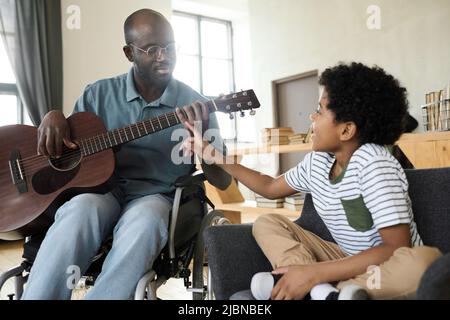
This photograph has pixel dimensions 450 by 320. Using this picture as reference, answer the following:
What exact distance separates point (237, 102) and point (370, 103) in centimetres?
45

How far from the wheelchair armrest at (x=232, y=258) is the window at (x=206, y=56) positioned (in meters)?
5.45

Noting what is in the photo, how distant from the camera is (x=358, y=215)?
1.05 meters

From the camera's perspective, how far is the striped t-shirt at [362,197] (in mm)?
961

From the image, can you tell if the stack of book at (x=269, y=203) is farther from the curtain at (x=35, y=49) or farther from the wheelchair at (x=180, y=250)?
the curtain at (x=35, y=49)

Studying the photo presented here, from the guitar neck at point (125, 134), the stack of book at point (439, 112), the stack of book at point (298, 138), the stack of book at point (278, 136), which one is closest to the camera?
the guitar neck at point (125, 134)

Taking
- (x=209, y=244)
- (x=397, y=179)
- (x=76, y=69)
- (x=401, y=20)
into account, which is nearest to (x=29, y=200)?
(x=209, y=244)

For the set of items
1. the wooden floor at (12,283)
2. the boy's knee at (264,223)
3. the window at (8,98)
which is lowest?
the wooden floor at (12,283)

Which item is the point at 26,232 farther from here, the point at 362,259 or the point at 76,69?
the point at 76,69

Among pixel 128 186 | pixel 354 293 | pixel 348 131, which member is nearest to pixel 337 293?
pixel 354 293

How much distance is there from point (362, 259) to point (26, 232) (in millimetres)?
1006

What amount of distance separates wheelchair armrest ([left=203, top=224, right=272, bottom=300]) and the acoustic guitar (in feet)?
1.40

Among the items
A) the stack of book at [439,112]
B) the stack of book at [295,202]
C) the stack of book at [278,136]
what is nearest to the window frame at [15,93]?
the stack of book at [278,136]

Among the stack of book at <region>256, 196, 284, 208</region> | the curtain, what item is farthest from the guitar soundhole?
the curtain

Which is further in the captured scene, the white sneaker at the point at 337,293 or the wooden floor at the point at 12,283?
the wooden floor at the point at 12,283
